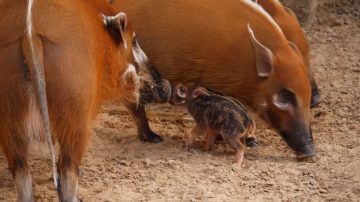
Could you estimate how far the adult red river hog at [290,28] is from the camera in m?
6.16

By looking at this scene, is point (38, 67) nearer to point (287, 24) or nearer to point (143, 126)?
point (143, 126)

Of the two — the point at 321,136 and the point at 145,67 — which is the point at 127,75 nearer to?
the point at 145,67

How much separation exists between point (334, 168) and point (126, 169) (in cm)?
130

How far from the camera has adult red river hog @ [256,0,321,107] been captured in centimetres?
616

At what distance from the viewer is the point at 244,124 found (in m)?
5.52

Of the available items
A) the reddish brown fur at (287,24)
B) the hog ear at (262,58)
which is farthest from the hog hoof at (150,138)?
the reddish brown fur at (287,24)

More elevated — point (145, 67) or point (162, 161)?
point (145, 67)

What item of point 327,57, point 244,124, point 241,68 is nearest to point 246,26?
point 241,68

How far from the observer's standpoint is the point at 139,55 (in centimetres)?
553

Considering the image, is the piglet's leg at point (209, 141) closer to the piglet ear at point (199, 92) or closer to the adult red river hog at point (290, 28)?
the piglet ear at point (199, 92)

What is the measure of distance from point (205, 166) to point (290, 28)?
1276 mm

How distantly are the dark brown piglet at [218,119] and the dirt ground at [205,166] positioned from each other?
11 cm

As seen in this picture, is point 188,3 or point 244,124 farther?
point 188,3

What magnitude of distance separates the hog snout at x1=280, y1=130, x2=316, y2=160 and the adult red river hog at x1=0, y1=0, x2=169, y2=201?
1.43 m
